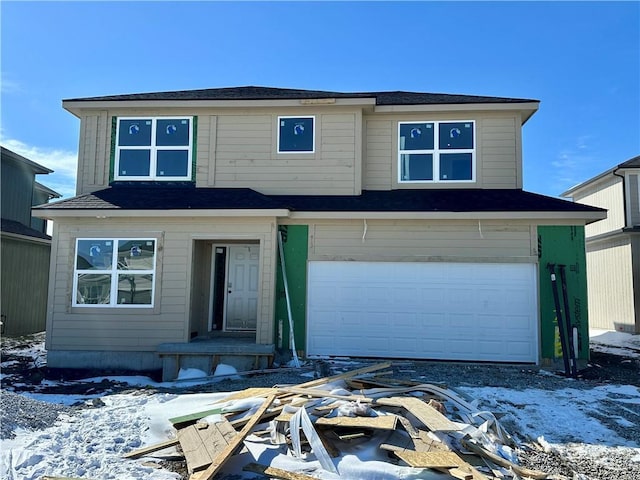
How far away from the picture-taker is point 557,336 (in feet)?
28.2

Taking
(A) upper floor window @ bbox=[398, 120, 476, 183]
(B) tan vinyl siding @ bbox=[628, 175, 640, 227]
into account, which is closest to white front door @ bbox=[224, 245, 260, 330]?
(A) upper floor window @ bbox=[398, 120, 476, 183]

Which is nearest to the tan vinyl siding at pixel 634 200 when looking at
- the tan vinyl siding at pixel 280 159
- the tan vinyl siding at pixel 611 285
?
the tan vinyl siding at pixel 611 285

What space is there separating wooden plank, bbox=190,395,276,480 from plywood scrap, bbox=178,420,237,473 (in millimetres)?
106

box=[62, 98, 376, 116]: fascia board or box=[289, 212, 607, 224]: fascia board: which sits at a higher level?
box=[62, 98, 376, 116]: fascia board

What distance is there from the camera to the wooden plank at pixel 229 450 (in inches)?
149

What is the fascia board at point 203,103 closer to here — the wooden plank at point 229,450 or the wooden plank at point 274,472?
the wooden plank at point 229,450

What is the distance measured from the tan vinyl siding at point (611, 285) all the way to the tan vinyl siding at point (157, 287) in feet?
42.0

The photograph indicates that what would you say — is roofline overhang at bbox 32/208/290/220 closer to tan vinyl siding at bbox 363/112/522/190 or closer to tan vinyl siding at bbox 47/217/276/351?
tan vinyl siding at bbox 47/217/276/351

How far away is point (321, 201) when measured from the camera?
951cm

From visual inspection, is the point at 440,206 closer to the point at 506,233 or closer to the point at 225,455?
the point at 506,233

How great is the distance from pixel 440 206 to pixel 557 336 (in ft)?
10.7

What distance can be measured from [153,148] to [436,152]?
20.4 feet

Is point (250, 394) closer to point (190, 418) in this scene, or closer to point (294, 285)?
point (190, 418)

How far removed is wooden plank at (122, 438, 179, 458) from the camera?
14.3ft
